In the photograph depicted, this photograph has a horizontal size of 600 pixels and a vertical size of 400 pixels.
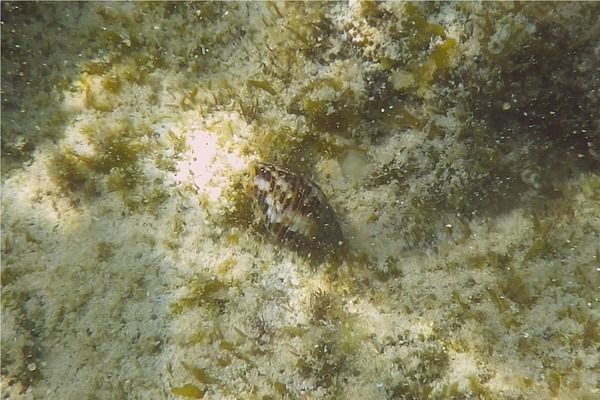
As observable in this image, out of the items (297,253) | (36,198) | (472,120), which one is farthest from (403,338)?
(36,198)

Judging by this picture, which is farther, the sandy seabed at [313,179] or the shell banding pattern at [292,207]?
the shell banding pattern at [292,207]

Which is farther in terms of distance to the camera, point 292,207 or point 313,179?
point 313,179

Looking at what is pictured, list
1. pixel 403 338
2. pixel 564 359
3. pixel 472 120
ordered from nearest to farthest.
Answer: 1. pixel 564 359
2. pixel 403 338
3. pixel 472 120

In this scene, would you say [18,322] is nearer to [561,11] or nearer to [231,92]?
[231,92]

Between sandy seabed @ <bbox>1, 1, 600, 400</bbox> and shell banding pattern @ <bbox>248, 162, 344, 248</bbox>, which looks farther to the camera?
shell banding pattern @ <bbox>248, 162, 344, 248</bbox>

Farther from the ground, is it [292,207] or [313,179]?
[313,179]
